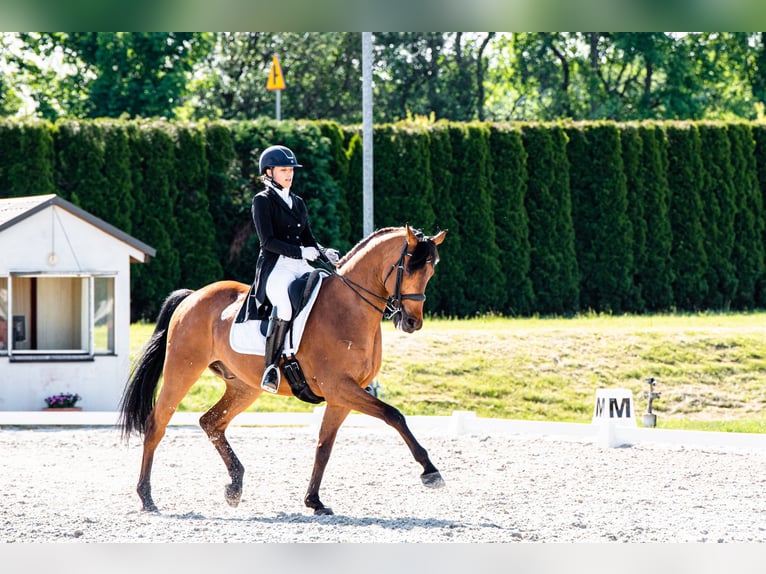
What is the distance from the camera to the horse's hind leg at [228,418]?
780 cm

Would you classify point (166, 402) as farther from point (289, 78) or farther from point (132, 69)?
point (289, 78)

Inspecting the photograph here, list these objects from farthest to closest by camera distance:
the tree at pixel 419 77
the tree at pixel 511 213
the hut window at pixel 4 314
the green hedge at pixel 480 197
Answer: the tree at pixel 419 77 → the tree at pixel 511 213 → the green hedge at pixel 480 197 → the hut window at pixel 4 314

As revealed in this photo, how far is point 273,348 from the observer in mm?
7352

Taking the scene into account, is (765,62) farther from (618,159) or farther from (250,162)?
(250,162)

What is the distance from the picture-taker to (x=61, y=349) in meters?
13.8

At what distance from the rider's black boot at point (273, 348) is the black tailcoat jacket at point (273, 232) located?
162mm

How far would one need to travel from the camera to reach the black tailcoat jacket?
735cm

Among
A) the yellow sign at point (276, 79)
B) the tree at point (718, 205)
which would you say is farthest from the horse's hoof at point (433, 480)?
the yellow sign at point (276, 79)

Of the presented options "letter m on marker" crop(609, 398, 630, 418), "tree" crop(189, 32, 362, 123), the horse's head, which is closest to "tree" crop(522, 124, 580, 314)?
"letter m on marker" crop(609, 398, 630, 418)

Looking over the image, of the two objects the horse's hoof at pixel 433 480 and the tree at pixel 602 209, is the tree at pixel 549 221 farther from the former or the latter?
the horse's hoof at pixel 433 480

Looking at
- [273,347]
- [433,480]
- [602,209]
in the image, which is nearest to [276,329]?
[273,347]

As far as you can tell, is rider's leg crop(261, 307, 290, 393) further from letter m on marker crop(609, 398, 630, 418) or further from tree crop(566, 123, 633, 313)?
tree crop(566, 123, 633, 313)

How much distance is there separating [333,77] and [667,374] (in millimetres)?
26493

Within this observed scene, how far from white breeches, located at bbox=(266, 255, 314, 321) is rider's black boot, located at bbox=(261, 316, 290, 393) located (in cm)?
6
